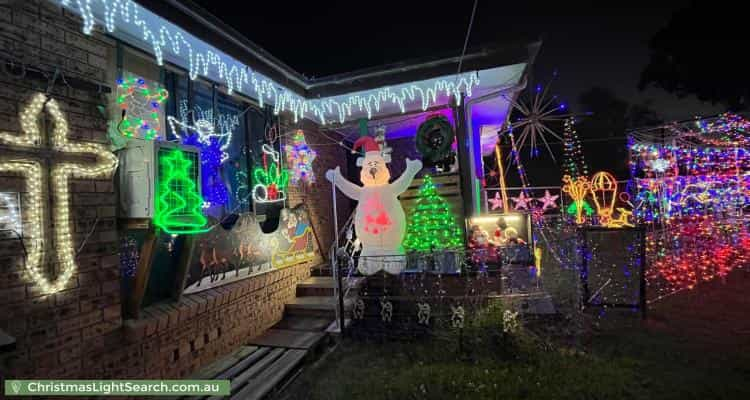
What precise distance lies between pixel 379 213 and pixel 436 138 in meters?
2.20

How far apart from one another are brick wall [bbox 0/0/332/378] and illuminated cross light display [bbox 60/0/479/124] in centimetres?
27

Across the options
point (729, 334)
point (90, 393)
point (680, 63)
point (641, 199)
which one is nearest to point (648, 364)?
point (729, 334)

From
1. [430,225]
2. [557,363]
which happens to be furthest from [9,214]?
[430,225]

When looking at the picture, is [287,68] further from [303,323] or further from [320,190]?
[303,323]

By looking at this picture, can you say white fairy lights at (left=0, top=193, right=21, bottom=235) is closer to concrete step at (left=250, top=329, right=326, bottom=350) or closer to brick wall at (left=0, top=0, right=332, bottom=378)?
brick wall at (left=0, top=0, right=332, bottom=378)

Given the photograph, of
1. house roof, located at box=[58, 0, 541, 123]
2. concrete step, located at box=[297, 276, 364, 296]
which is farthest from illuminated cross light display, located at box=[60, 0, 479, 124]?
concrete step, located at box=[297, 276, 364, 296]

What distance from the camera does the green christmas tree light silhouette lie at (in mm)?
3709

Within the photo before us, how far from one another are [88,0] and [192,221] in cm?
239

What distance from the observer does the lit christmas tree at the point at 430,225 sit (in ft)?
23.8

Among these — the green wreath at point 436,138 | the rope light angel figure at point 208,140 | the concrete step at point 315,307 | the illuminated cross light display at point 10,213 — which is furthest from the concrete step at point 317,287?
the illuminated cross light display at point 10,213

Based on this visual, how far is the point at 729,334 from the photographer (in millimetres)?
4891

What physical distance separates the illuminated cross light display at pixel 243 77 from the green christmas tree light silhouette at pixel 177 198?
143cm

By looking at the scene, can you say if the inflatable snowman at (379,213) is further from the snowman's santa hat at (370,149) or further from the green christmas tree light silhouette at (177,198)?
the green christmas tree light silhouette at (177,198)

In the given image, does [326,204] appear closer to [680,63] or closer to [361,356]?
[361,356]
